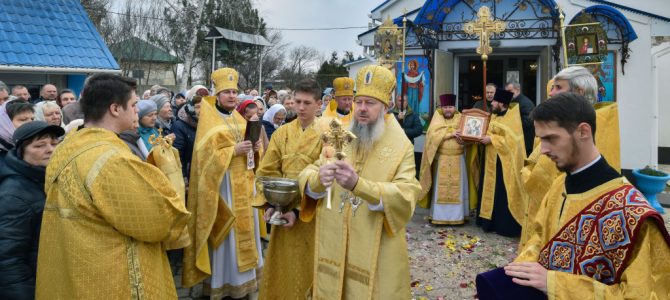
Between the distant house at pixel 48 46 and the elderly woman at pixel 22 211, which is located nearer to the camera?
the elderly woman at pixel 22 211

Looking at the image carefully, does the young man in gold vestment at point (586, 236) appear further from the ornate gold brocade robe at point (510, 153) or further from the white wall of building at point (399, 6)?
the white wall of building at point (399, 6)

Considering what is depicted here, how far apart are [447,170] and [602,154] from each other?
13.2ft

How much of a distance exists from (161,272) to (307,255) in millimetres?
1196

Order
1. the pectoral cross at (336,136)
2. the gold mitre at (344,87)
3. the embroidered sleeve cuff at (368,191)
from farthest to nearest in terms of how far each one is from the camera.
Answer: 1. the gold mitre at (344,87)
2. the pectoral cross at (336,136)
3. the embroidered sleeve cuff at (368,191)

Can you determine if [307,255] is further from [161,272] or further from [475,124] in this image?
[475,124]

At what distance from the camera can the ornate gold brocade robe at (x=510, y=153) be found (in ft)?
20.7

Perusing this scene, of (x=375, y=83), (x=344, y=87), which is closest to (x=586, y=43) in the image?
(x=344, y=87)

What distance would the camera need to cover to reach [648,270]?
5.48 ft

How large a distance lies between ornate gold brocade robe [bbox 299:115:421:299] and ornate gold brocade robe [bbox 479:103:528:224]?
12.9 ft

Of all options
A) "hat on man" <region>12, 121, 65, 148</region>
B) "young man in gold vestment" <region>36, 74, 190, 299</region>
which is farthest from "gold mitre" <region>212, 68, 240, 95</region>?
"young man in gold vestment" <region>36, 74, 190, 299</region>

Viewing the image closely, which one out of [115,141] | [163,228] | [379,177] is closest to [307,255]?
[379,177]

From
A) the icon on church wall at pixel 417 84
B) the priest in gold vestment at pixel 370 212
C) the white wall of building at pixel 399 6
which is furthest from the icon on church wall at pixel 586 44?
the priest in gold vestment at pixel 370 212

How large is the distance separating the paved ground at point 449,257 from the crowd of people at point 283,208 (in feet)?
3.51

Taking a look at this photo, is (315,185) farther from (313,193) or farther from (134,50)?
(134,50)
